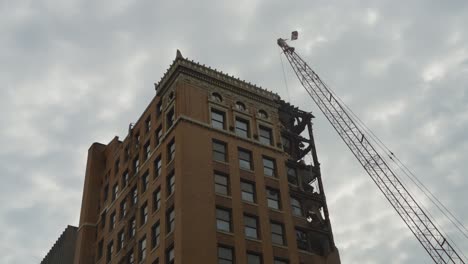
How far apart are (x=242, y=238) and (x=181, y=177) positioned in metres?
8.31

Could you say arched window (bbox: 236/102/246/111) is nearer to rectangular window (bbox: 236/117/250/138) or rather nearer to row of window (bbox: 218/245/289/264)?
rectangular window (bbox: 236/117/250/138)

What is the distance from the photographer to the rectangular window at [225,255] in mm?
57438

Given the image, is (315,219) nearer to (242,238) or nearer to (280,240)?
(280,240)

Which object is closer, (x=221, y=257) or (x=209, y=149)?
(x=221, y=257)

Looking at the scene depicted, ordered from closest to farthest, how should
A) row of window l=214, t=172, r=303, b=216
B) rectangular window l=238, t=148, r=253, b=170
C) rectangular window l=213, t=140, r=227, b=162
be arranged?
row of window l=214, t=172, r=303, b=216 < rectangular window l=213, t=140, r=227, b=162 < rectangular window l=238, t=148, r=253, b=170

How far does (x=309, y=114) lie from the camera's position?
8412cm

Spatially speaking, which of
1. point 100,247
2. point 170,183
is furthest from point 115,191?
point 170,183

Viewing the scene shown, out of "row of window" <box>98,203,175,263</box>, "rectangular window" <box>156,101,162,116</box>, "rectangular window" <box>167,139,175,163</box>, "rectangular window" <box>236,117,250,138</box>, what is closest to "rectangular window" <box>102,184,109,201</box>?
"row of window" <box>98,203,175,263</box>

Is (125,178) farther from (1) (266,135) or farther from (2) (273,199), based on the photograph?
(2) (273,199)

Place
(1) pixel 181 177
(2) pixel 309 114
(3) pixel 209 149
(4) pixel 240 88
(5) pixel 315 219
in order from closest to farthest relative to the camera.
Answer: (1) pixel 181 177 < (3) pixel 209 149 < (5) pixel 315 219 < (4) pixel 240 88 < (2) pixel 309 114

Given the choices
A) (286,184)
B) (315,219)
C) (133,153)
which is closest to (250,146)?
(286,184)

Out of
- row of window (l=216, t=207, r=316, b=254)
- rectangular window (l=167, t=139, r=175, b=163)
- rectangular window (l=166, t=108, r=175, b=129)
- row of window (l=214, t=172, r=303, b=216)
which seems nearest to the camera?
row of window (l=216, t=207, r=316, b=254)

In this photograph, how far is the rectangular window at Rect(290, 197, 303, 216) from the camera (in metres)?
69.0

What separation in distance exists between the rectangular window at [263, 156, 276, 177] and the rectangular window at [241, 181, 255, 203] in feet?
11.4
